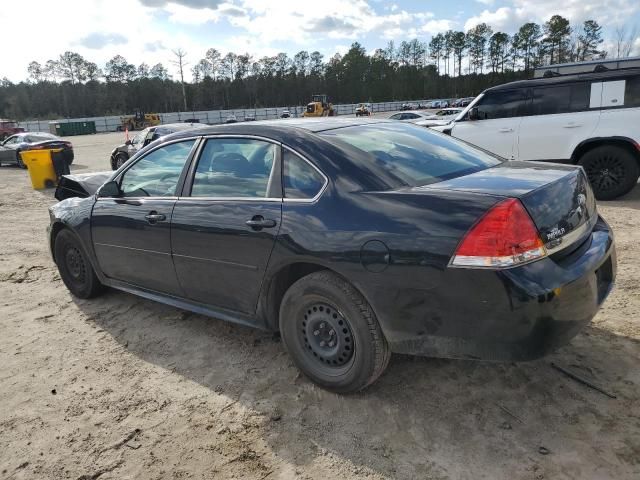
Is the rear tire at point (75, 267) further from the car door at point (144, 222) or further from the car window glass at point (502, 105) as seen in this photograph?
the car window glass at point (502, 105)

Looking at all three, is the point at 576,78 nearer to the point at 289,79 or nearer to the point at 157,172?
the point at 157,172

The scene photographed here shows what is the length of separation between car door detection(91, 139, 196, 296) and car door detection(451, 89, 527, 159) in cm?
650

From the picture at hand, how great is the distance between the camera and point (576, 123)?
7.81 metres

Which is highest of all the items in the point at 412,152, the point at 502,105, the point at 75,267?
the point at 502,105

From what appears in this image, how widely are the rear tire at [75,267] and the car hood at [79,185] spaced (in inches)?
85.3

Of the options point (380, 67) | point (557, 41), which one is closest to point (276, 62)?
point (380, 67)

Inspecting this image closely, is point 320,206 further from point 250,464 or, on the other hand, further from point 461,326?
point 250,464

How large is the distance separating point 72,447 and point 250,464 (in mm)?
1042

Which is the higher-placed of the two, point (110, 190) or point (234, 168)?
point (234, 168)

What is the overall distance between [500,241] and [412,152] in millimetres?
1110

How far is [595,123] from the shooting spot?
7.66 metres


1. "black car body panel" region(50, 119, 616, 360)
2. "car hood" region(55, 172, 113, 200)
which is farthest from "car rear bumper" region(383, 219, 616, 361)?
"car hood" region(55, 172, 113, 200)

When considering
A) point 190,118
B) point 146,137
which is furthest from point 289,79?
point 146,137

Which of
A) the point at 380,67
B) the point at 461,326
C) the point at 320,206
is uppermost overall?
the point at 380,67
